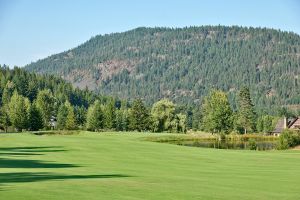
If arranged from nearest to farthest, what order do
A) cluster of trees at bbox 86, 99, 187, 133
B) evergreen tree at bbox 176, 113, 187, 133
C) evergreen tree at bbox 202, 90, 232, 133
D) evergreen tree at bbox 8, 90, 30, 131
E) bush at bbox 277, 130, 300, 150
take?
bush at bbox 277, 130, 300, 150
evergreen tree at bbox 8, 90, 30, 131
evergreen tree at bbox 202, 90, 232, 133
cluster of trees at bbox 86, 99, 187, 133
evergreen tree at bbox 176, 113, 187, 133

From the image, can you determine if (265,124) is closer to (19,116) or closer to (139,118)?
(139,118)

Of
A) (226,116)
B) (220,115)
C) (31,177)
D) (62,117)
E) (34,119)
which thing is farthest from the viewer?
(62,117)

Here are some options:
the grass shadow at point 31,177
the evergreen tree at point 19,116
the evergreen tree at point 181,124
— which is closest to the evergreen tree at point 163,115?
the evergreen tree at point 181,124

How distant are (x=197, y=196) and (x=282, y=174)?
13.2 m

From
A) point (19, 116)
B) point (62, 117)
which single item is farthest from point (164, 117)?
point (19, 116)

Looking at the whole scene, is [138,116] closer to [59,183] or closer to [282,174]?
[282,174]

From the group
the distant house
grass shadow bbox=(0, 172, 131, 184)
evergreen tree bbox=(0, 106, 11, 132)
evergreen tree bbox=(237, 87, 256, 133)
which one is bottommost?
grass shadow bbox=(0, 172, 131, 184)

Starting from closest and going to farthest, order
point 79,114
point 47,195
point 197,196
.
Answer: point 47,195 → point 197,196 → point 79,114

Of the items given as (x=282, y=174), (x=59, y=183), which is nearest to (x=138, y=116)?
(x=282, y=174)

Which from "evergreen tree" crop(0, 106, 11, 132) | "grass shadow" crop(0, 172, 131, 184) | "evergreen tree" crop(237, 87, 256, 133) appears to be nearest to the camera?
"grass shadow" crop(0, 172, 131, 184)

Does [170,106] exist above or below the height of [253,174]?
above

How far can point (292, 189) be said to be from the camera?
23.8 m

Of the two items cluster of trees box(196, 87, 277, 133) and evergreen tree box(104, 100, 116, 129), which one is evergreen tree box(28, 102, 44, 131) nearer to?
evergreen tree box(104, 100, 116, 129)

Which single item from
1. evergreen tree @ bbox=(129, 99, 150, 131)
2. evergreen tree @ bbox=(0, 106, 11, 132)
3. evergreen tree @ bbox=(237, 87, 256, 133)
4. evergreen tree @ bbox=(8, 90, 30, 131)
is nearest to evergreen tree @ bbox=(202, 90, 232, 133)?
evergreen tree @ bbox=(129, 99, 150, 131)
